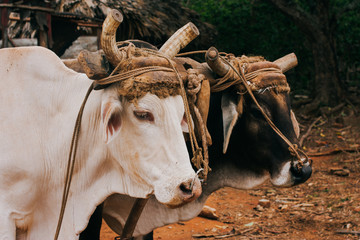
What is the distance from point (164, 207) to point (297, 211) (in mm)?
2784

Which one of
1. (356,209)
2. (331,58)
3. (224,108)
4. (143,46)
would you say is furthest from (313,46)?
(143,46)

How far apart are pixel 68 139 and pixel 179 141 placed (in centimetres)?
62

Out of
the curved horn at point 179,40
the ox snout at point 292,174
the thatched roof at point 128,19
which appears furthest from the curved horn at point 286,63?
the thatched roof at point 128,19

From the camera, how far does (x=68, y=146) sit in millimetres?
2355

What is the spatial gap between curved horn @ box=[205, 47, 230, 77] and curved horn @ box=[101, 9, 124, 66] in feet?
3.30

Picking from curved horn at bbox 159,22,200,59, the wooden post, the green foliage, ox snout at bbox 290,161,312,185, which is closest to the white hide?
ox snout at bbox 290,161,312,185

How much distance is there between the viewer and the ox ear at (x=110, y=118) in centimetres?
218

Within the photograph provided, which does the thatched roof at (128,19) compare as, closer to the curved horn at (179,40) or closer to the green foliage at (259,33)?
the green foliage at (259,33)

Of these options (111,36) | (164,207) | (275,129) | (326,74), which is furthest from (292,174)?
(326,74)

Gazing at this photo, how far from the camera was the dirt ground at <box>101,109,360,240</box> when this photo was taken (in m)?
4.73

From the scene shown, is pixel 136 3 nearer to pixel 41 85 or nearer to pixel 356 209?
pixel 356 209

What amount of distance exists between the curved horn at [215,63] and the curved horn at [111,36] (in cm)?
101

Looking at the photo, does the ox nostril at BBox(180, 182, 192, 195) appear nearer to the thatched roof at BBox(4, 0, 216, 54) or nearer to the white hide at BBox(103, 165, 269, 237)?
the white hide at BBox(103, 165, 269, 237)

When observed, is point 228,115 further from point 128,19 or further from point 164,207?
point 128,19
